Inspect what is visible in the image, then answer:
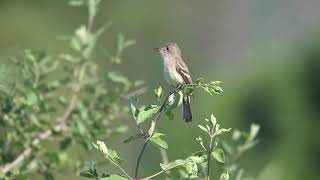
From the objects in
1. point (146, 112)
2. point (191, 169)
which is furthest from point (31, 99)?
point (191, 169)

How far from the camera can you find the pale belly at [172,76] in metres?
7.27

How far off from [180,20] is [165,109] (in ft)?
123

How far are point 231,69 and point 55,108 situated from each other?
18713 millimetres

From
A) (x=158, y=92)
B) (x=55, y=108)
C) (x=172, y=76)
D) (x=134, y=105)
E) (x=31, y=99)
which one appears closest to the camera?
(x=134, y=105)

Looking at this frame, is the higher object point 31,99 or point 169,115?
point 169,115

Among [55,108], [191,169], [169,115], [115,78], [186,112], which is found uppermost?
[169,115]

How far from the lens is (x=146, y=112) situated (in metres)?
4.04

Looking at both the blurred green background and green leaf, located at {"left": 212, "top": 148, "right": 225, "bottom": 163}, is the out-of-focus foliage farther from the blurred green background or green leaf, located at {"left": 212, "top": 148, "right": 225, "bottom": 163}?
green leaf, located at {"left": 212, "top": 148, "right": 225, "bottom": 163}

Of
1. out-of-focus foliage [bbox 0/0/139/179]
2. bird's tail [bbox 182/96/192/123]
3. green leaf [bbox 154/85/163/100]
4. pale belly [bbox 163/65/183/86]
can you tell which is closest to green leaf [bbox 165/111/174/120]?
green leaf [bbox 154/85/163/100]

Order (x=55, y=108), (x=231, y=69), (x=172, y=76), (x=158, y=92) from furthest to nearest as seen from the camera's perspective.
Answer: (x=231, y=69)
(x=172, y=76)
(x=55, y=108)
(x=158, y=92)

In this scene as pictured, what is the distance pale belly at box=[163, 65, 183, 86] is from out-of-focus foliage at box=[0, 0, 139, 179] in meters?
0.56

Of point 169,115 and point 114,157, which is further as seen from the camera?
point 169,115

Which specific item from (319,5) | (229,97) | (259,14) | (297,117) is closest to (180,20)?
(259,14)

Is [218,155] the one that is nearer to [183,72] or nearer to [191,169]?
[191,169]
